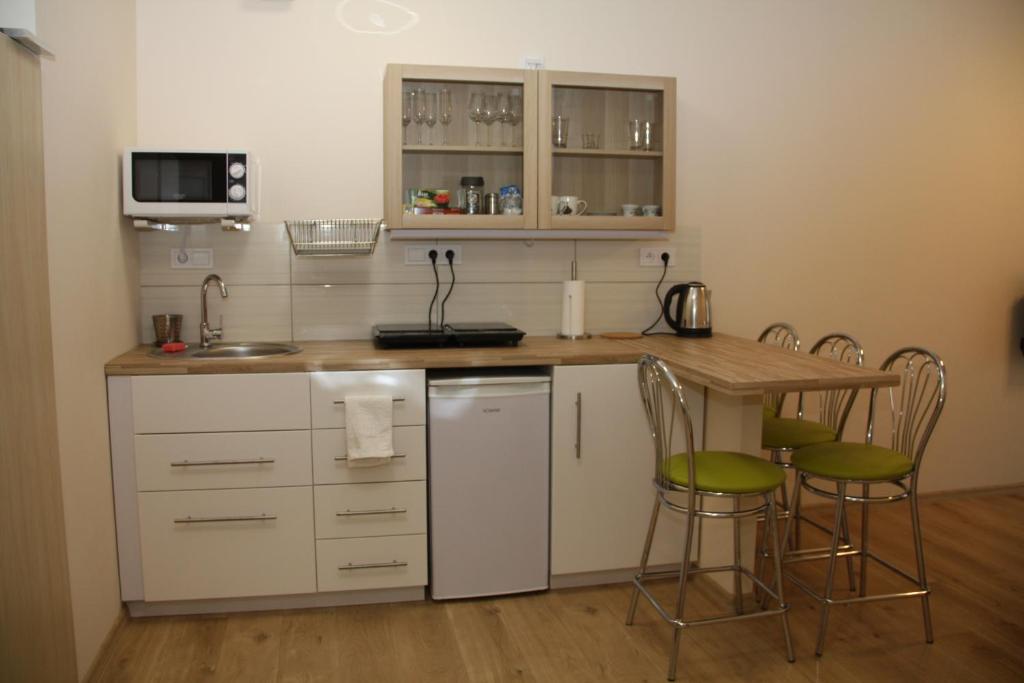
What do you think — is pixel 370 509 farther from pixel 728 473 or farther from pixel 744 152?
pixel 744 152

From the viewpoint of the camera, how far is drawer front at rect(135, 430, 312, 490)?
8.43ft

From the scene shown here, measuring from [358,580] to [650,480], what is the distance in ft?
3.63

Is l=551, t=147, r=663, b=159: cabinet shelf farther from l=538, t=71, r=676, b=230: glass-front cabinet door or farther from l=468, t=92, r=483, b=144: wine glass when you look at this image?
l=468, t=92, r=483, b=144: wine glass

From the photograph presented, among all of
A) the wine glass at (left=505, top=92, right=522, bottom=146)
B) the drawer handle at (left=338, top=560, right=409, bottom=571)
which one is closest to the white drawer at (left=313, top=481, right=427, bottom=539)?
the drawer handle at (left=338, top=560, right=409, bottom=571)

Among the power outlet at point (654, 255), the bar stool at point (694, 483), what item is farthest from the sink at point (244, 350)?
the power outlet at point (654, 255)

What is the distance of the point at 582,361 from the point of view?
9.18 ft

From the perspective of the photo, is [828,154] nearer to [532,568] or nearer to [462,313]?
[462,313]

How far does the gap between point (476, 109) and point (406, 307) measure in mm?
841

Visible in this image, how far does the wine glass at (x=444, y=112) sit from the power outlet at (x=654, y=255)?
3.33ft

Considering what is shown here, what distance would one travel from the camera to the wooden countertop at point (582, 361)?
2248mm

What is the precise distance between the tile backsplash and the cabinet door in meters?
0.63

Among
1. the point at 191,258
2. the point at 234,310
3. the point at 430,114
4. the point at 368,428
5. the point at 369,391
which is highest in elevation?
the point at 430,114

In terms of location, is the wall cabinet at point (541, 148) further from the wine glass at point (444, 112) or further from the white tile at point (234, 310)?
the white tile at point (234, 310)

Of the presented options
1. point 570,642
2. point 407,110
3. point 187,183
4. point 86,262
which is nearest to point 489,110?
point 407,110
